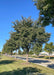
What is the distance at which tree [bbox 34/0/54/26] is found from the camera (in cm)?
444

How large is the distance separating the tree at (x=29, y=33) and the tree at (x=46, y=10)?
26.7ft

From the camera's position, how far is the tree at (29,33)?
14.3 m

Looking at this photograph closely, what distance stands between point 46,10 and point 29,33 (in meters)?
9.70

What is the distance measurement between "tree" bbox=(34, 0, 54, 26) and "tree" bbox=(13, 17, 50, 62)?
8138mm

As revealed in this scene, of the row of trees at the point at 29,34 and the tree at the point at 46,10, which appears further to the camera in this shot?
the row of trees at the point at 29,34

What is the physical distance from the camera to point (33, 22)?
49.6 feet

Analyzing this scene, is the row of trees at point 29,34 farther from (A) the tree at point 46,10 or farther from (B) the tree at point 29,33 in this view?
(A) the tree at point 46,10

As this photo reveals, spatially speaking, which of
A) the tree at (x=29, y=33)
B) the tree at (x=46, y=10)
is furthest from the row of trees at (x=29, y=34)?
the tree at (x=46, y=10)

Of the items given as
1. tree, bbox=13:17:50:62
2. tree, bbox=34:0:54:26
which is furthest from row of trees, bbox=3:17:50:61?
tree, bbox=34:0:54:26

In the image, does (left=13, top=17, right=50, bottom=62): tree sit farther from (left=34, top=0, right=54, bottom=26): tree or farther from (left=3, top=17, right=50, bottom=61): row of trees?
(left=34, top=0, right=54, bottom=26): tree

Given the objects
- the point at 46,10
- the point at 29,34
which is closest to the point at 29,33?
the point at 29,34

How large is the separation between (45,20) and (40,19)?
1.76 feet

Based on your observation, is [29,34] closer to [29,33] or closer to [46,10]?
[29,33]

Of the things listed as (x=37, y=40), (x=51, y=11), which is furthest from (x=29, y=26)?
(x=51, y=11)
